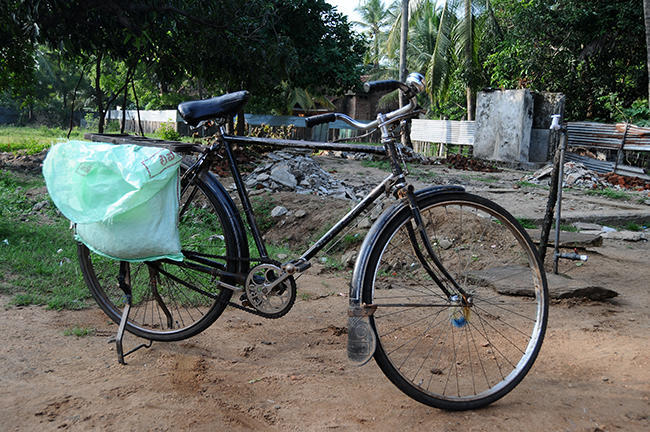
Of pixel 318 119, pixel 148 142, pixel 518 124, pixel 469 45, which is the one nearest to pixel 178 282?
pixel 148 142

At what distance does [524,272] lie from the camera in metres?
4.14

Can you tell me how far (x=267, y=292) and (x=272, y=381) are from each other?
40cm

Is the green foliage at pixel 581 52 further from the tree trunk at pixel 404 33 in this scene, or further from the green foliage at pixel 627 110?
the tree trunk at pixel 404 33

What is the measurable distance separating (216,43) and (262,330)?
5.45 metres

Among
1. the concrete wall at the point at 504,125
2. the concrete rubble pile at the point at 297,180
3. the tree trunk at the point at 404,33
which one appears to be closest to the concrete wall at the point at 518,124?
the concrete wall at the point at 504,125

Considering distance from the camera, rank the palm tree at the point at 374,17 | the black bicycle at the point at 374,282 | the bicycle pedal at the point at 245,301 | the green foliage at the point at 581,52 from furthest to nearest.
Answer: the palm tree at the point at 374,17, the green foliage at the point at 581,52, the bicycle pedal at the point at 245,301, the black bicycle at the point at 374,282

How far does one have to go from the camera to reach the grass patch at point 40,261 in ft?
11.8

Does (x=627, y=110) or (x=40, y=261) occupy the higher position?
(x=627, y=110)

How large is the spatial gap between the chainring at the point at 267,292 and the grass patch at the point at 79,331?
3.65 ft

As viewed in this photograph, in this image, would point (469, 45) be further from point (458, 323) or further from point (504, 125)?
point (458, 323)

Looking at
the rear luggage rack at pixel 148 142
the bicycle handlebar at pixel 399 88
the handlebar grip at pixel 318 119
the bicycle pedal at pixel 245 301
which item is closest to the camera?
the bicycle handlebar at pixel 399 88

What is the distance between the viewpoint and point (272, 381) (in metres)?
2.46

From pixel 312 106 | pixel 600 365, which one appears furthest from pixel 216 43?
pixel 312 106

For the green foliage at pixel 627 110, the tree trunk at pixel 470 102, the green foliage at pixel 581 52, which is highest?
the green foliage at pixel 581 52
